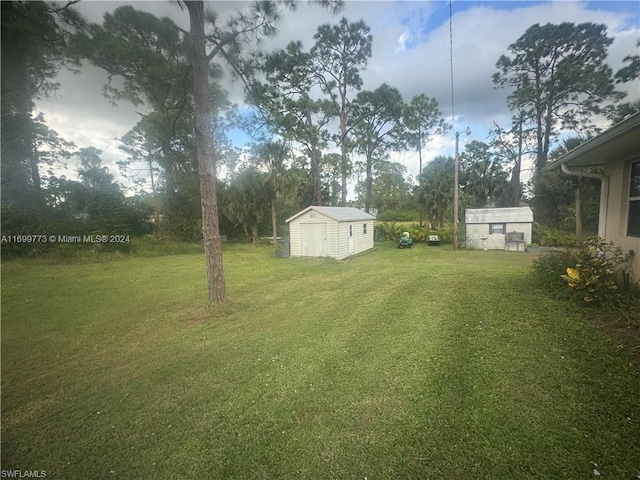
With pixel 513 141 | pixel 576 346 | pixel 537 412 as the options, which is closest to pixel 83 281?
pixel 537 412

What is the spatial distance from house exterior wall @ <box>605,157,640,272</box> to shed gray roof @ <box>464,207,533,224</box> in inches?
423

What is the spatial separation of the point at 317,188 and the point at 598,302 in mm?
18643

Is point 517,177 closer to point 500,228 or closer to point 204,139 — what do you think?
point 500,228

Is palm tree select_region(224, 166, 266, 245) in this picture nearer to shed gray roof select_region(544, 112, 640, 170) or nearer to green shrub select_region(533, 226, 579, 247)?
shed gray roof select_region(544, 112, 640, 170)

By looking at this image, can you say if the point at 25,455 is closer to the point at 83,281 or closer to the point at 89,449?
the point at 89,449

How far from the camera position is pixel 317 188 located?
21516 mm

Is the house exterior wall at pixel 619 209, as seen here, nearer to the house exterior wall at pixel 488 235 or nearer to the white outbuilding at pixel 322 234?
the white outbuilding at pixel 322 234

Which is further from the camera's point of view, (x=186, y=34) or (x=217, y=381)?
(x=186, y=34)

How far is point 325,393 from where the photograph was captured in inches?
108

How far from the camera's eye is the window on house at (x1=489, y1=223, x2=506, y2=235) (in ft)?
49.2

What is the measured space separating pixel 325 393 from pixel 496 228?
53.4ft

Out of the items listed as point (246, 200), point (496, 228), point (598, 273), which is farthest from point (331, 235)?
point (496, 228)

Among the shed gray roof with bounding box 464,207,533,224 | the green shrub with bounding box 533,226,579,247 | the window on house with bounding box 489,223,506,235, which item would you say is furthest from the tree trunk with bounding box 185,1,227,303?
the green shrub with bounding box 533,226,579,247

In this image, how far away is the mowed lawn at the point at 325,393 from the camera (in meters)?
1.94
